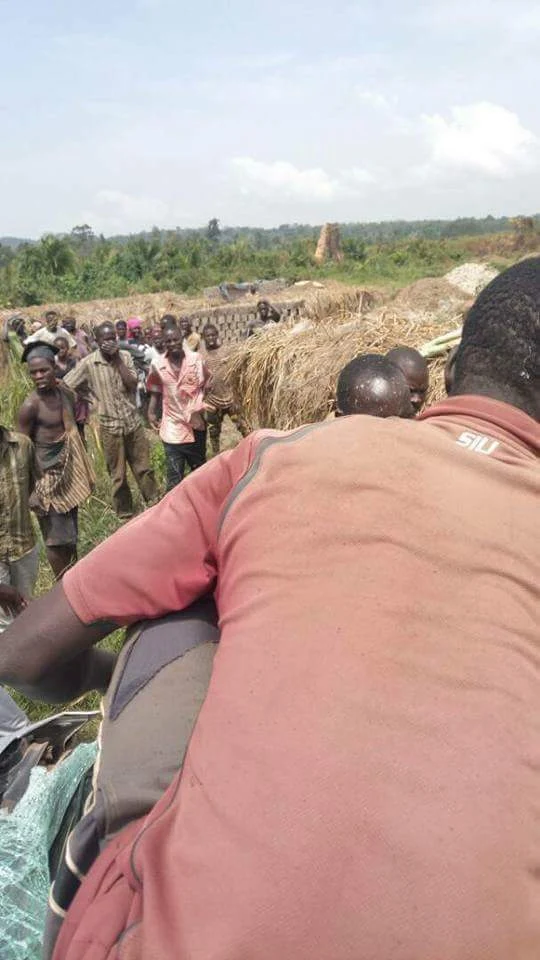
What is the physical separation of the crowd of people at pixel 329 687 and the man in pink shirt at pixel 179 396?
230 inches

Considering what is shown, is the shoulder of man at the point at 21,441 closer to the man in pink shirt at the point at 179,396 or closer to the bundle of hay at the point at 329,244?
the man in pink shirt at the point at 179,396

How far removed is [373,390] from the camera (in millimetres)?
3494

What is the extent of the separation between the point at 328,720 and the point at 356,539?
0.23m

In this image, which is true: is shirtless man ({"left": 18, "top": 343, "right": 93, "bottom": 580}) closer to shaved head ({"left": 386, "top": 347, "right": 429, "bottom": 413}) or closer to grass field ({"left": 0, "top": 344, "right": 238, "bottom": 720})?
grass field ({"left": 0, "top": 344, "right": 238, "bottom": 720})

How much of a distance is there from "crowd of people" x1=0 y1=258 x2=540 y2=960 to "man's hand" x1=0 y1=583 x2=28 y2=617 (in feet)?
6.42

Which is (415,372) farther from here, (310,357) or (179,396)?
(179,396)

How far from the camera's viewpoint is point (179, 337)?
725cm

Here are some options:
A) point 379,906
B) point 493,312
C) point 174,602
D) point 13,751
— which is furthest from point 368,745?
point 13,751

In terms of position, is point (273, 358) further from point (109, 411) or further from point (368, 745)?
point (368, 745)

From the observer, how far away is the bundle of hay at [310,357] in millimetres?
6199

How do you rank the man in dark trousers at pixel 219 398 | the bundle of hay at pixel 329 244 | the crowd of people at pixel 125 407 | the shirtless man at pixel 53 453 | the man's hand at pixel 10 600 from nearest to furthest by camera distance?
the man's hand at pixel 10 600 → the crowd of people at pixel 125 407 → the shirtless man at pixel 53 453 → the man in dark trousers at pixel 219 398 → the bundle of hay at pixel 329 244

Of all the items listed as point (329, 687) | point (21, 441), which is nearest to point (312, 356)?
point (21, 441)

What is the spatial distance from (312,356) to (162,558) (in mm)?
5629

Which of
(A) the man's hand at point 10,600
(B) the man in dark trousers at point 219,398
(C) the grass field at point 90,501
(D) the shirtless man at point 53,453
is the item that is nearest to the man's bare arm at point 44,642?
(A) the man's hand at point 10,600
